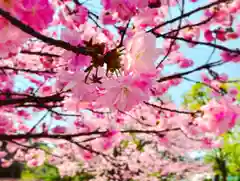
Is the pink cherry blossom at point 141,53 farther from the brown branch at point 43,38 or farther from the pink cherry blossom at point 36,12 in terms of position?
the pink cherry blossom at point 36,12

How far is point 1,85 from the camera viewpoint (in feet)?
13.8

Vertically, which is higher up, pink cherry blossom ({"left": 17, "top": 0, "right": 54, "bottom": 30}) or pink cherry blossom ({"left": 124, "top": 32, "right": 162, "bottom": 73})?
pink cherry blossom ({"left": 17, "top": 0, "right": 54, "bottom": 30})

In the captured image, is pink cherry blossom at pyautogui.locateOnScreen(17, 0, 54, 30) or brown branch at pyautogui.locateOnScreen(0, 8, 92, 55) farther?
pink cherry blossom at pyautogui.locateOnScreen(17, 0, 54, 30)

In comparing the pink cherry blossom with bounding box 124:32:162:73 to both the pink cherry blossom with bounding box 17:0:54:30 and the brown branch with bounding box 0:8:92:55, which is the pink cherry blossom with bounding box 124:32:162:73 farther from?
the pink cherry blossom with bounding box 17:0:54:30

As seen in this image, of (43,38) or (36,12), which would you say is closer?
(43,38)

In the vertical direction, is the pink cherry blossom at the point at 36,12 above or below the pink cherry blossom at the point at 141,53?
above

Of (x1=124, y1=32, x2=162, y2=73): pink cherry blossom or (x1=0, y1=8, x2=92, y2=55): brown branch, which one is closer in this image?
(x1=0, y1=8, x2=92, y2=55): brown branch

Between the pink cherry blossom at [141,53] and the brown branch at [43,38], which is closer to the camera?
the brown branch at [43,38]

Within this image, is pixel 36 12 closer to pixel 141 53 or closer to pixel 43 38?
pixel 43 38

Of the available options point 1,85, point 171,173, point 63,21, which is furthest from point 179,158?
point 63,21

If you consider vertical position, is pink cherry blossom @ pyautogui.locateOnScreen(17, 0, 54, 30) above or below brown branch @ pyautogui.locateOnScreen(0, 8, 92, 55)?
above

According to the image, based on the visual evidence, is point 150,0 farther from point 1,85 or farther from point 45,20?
point 1,85

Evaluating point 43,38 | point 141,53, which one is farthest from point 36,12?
point 141,53

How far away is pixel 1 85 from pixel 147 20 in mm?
3172
